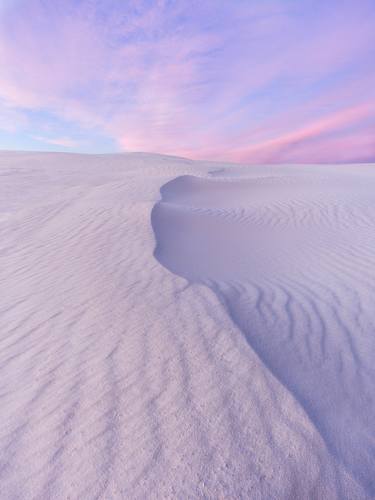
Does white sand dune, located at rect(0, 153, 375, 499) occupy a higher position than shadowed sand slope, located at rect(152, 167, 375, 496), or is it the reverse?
white sand dune, located at rect(0, 153, 375, 499)

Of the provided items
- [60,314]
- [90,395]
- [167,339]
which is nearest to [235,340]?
[167,339]

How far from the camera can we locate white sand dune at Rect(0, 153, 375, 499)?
6.87 ft

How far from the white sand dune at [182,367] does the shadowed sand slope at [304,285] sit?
A: 0.07 ft

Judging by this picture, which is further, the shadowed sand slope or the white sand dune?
the shadowed sand slope

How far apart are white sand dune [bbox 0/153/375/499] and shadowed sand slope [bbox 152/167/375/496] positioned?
2 centimetres

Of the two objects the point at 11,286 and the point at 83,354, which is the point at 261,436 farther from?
the point at 11,286

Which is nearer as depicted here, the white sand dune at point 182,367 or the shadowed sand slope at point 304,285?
the white sand dune at point 182,367

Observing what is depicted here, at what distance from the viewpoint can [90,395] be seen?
2.64 metres

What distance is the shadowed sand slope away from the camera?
105 inches

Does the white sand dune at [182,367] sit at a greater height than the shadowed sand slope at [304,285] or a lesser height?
greater

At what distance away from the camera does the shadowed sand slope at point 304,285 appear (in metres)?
2.66

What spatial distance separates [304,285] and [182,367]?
2.69 m

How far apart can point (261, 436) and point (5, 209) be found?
966cm

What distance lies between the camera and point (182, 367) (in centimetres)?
288
